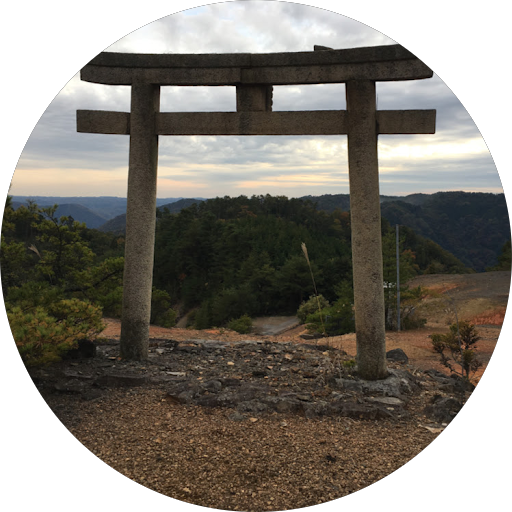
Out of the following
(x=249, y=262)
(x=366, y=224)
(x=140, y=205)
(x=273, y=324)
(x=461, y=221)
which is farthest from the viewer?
(x=461, y=221)

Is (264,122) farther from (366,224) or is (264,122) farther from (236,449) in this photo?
(236,449)

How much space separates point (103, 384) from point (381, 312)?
3.85 metres

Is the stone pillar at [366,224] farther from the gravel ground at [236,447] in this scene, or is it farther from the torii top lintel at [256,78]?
the gravel ground at [236,447]

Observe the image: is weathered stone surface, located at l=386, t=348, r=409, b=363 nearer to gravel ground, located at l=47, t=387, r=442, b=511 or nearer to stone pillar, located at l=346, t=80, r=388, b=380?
stone pillar, located at l=346, t=80, r=388, b=380

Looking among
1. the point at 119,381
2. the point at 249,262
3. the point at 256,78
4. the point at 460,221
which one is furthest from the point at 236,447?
the point at 460,221

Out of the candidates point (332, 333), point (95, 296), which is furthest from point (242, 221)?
point (95, 296)

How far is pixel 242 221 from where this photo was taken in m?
37.1

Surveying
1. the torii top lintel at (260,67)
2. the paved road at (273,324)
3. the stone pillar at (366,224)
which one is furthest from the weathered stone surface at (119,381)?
the paved road at (273,324)

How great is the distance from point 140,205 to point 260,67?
265cm

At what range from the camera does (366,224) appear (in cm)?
586

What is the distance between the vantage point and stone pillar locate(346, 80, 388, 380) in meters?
5.86

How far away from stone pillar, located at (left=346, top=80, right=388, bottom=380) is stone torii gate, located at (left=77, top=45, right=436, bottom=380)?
0.04 ft

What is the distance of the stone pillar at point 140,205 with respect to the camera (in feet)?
21.0

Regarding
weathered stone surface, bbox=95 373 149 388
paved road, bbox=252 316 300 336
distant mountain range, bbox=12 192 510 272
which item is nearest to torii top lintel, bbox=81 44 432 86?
weathered stone surface, bbox=95 373 149 388
